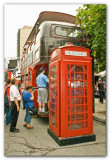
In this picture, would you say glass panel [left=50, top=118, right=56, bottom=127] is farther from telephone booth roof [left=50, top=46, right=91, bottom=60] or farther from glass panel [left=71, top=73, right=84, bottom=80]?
telephone booth roof [left=50, top=46, right=91, bottom=60]

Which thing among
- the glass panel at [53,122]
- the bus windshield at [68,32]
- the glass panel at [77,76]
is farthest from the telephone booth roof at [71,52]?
the bus windshield at [68,32]

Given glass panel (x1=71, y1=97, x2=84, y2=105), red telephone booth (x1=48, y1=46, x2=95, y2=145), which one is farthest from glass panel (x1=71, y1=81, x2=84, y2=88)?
glass panel (x1=71, y1=97, x2=84, y2=105)

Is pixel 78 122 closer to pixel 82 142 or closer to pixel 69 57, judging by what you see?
pixel 82 142

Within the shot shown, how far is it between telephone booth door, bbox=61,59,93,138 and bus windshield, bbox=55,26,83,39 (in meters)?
2.20

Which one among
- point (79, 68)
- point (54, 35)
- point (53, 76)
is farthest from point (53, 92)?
point (54, 35)

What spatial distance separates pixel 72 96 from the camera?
3.34 meters

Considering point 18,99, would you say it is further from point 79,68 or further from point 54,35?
point 54,35

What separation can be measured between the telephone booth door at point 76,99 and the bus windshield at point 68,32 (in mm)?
2200

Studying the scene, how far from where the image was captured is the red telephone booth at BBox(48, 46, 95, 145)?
328 cm

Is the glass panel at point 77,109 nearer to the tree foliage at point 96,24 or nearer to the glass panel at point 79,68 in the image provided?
the glass panel at point 79,68

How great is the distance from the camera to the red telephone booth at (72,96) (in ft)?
10.8

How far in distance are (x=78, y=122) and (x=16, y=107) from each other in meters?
1.79

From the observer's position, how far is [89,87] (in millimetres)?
3535

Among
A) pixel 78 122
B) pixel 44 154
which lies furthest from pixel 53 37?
pixel 44 154
